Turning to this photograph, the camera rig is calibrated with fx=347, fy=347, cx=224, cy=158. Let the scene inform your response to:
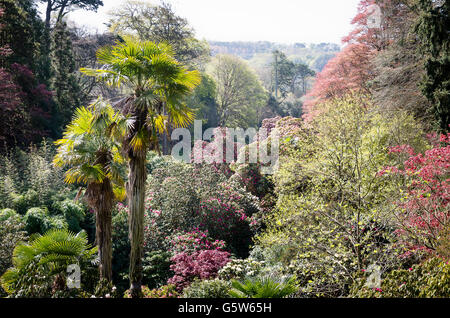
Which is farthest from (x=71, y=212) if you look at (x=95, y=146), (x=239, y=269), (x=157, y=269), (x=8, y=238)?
(x=239, y=269)

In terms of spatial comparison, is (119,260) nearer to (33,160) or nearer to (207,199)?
(207,199)

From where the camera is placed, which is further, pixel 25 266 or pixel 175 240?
pixel 175 240

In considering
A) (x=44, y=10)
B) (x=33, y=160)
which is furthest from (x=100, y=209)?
(x=44, y=10)

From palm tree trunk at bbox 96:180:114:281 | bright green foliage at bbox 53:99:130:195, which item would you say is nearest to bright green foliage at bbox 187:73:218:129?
bright green foliage at bbox 53:99:130:195

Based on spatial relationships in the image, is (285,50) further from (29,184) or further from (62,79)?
(29,184)

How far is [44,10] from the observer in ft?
71.8

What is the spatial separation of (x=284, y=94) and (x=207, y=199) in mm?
37695

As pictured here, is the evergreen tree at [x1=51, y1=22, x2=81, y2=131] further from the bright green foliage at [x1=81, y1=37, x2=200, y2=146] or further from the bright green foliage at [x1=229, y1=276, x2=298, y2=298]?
the bright green foliage at [x1=229, y1=276, x2=298, y2=298]

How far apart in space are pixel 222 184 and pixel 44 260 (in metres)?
6.11

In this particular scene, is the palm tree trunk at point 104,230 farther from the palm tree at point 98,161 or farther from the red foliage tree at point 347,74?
the red foliage tree at point 347,74

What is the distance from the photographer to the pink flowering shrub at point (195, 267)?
7608 millimetres

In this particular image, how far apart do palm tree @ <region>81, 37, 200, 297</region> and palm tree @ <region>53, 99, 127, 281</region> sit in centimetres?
44

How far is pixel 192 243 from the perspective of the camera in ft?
29.7

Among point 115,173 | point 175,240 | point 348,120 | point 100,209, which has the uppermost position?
point 348,120
